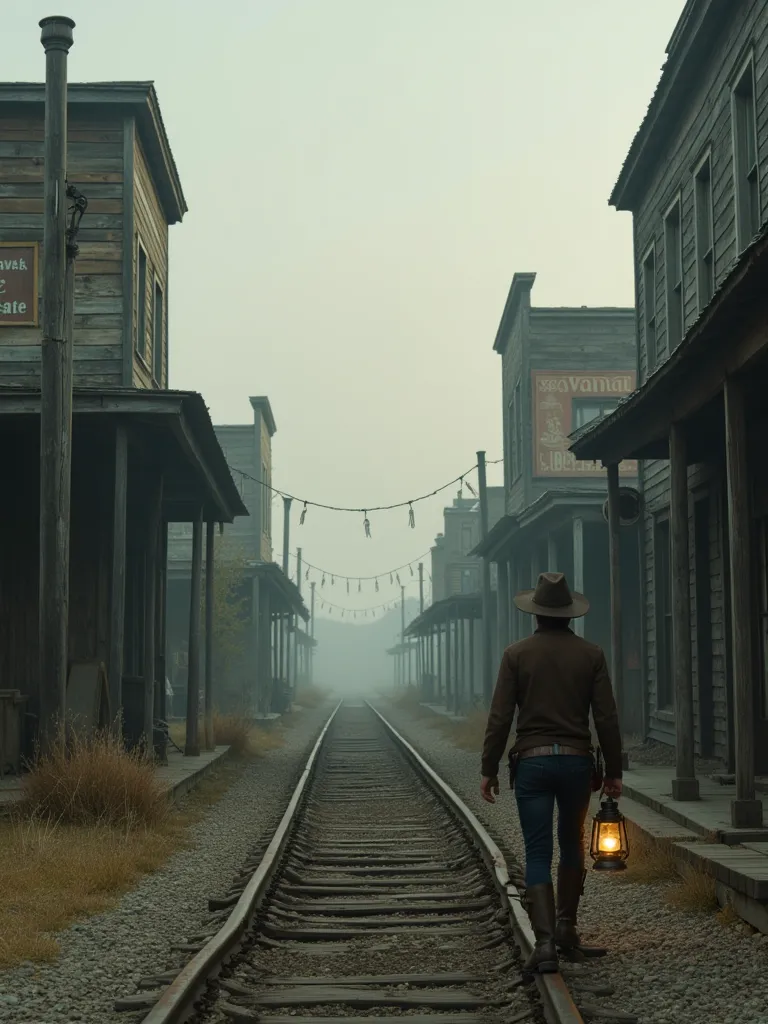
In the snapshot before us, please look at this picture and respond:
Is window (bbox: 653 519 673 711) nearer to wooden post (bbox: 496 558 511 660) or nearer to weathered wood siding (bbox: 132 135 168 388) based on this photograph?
weathered wood siding (bbox: 132 135 168 388)

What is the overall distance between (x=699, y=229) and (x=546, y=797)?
10.3 m

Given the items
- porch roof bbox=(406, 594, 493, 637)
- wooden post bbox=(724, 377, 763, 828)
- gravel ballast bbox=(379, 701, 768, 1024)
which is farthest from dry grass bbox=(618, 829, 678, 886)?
porch roof bbox=(406, 594, 493, 637)

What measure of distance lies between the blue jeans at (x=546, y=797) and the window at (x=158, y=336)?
1431 cm

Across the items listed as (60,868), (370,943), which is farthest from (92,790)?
(370,943)

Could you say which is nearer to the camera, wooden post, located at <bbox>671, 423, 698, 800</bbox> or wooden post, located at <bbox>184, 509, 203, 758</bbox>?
wooden post, located at <bbox>671, 423, 698, 800</bbox>

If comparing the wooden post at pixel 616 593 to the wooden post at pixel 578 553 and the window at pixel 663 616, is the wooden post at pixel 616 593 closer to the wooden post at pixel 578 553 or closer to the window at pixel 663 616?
the window at pixel 663 616

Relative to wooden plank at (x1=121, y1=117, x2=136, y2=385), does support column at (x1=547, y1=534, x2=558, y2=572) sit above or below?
below

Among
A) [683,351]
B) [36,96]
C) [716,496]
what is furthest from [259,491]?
[683,351]

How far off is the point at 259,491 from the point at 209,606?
22.9 metres

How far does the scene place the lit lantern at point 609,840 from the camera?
641 centimetres

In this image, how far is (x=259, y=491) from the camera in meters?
43.5

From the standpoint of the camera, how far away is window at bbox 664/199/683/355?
54.6ft

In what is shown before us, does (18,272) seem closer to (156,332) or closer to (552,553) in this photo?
(156,332)

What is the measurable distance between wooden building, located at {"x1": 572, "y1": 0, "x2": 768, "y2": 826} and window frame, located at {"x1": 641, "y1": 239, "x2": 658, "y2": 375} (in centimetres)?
3
